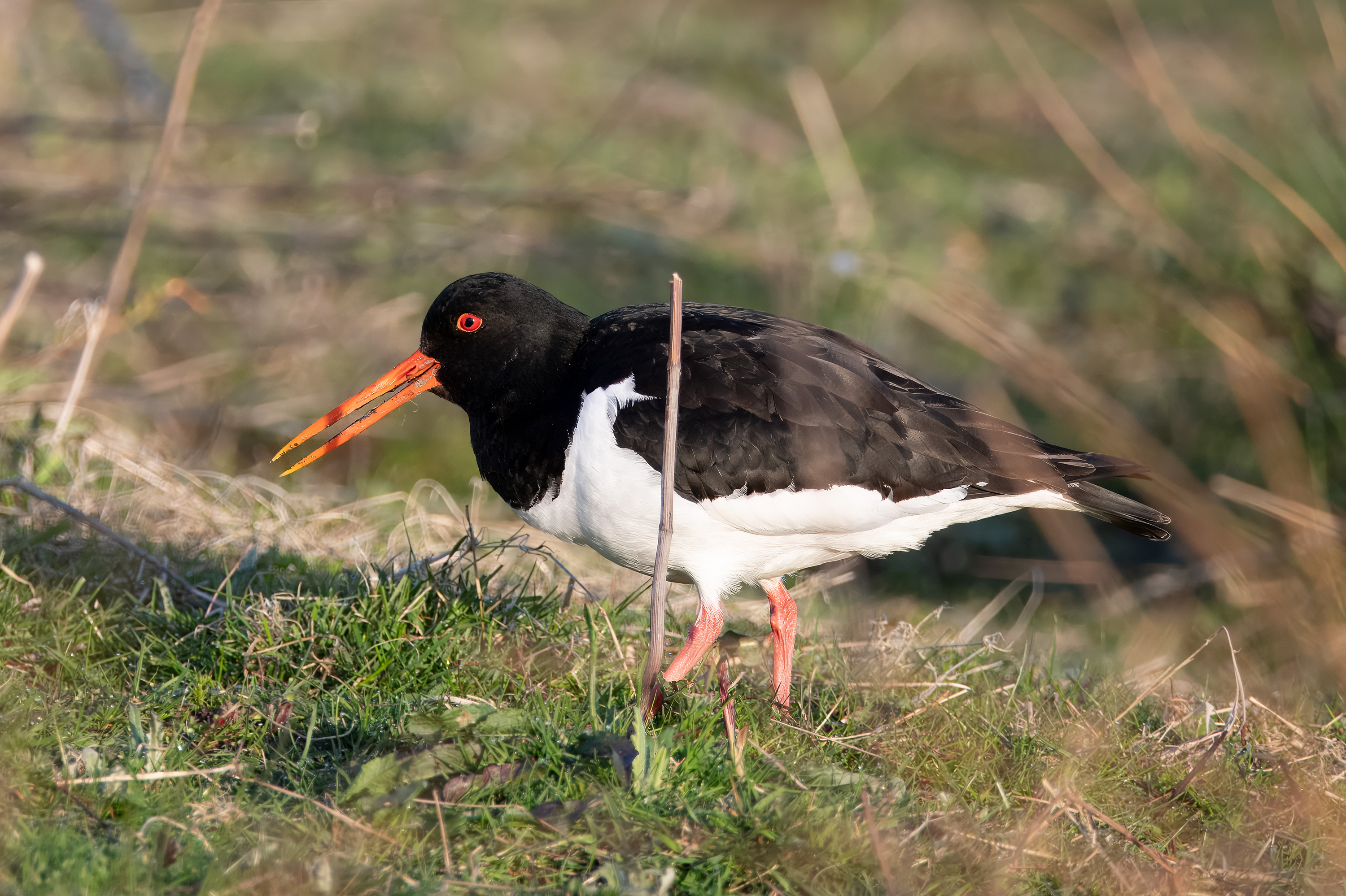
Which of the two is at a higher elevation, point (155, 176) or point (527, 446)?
Result: point (155, 176)

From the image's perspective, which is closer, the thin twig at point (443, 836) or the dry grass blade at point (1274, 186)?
the thin twig at point (443, 836)

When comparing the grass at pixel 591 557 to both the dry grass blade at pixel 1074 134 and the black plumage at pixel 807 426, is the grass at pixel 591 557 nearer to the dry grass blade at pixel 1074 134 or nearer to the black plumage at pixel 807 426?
the dry grass blade at pixel 1074 134

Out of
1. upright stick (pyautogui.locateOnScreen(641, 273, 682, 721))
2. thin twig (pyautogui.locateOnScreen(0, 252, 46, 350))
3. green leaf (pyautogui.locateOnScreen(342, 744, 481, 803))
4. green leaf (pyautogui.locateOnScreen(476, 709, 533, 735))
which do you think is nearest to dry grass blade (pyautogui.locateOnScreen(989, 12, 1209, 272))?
upright stick (pyautogui.locateOnScreen(641, 273, 682, 721))

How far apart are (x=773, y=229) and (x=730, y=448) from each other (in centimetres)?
424

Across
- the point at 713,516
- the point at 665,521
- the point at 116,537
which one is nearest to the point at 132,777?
the point at 116,537

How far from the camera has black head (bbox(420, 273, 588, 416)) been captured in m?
4.10

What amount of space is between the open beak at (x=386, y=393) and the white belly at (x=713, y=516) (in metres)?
0.74

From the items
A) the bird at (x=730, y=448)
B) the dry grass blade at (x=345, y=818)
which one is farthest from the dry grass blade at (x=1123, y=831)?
the dry grass blade at (x=345, y=818)

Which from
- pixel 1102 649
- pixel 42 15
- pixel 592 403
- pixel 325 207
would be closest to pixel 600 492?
pixel 592 403

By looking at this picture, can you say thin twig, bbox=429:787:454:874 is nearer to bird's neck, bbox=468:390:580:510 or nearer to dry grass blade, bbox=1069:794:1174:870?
bird's neck, bbox=468:390:580:510

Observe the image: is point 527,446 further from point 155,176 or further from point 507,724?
point 155,176

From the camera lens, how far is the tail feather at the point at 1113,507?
3.91 meters

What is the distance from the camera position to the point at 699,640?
3859mm

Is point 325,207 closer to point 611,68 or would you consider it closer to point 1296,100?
point 611,68
